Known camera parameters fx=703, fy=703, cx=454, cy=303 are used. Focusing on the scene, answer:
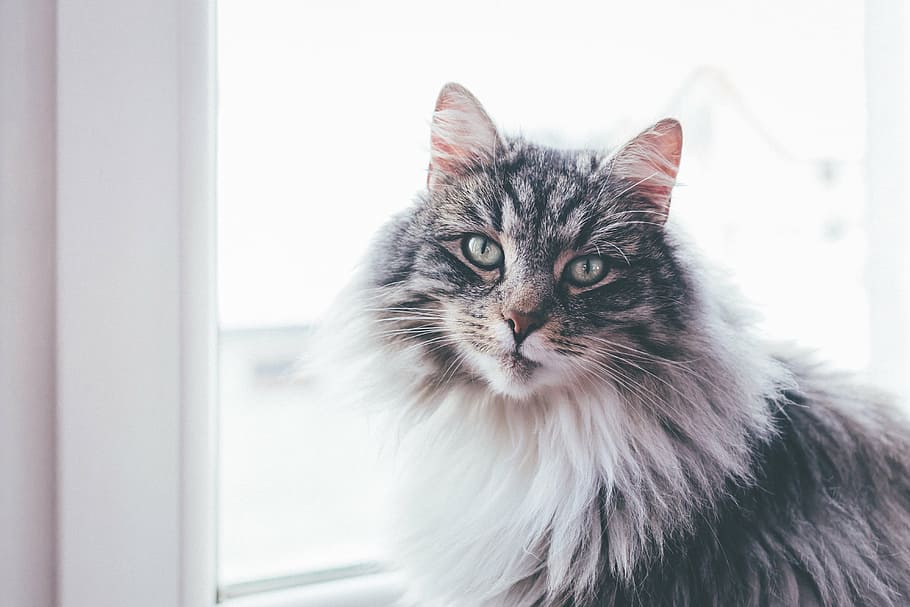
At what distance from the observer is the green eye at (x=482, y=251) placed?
911mm

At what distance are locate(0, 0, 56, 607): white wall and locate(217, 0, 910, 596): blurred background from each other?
26 centimetres

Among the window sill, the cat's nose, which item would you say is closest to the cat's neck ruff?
the cat's nose

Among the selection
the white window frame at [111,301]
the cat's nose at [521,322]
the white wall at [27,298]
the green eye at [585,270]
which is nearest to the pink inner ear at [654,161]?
the green eye at [585,270]

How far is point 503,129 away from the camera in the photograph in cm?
106

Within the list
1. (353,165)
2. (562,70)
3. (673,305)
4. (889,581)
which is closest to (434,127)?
(353,165)

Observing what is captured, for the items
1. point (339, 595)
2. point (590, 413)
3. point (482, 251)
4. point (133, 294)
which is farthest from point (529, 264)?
point (339, 595)

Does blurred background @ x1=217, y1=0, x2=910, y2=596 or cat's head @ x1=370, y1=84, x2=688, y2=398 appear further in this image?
blurred background @ x1=217, y1=0, x2=910, y2=596

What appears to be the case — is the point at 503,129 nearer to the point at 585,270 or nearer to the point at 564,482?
the point at 585,270

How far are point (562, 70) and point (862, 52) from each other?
74 centimetres

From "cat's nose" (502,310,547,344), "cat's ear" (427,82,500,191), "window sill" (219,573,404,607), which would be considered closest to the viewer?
"cat's nose" (502,310,547,344)

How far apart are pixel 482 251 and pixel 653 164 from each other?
255 millimetres

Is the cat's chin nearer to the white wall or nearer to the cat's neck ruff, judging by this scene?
the cat's neck ruff

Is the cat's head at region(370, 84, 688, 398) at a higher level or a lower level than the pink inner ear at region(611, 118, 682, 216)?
lower

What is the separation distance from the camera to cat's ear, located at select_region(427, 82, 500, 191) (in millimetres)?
959
